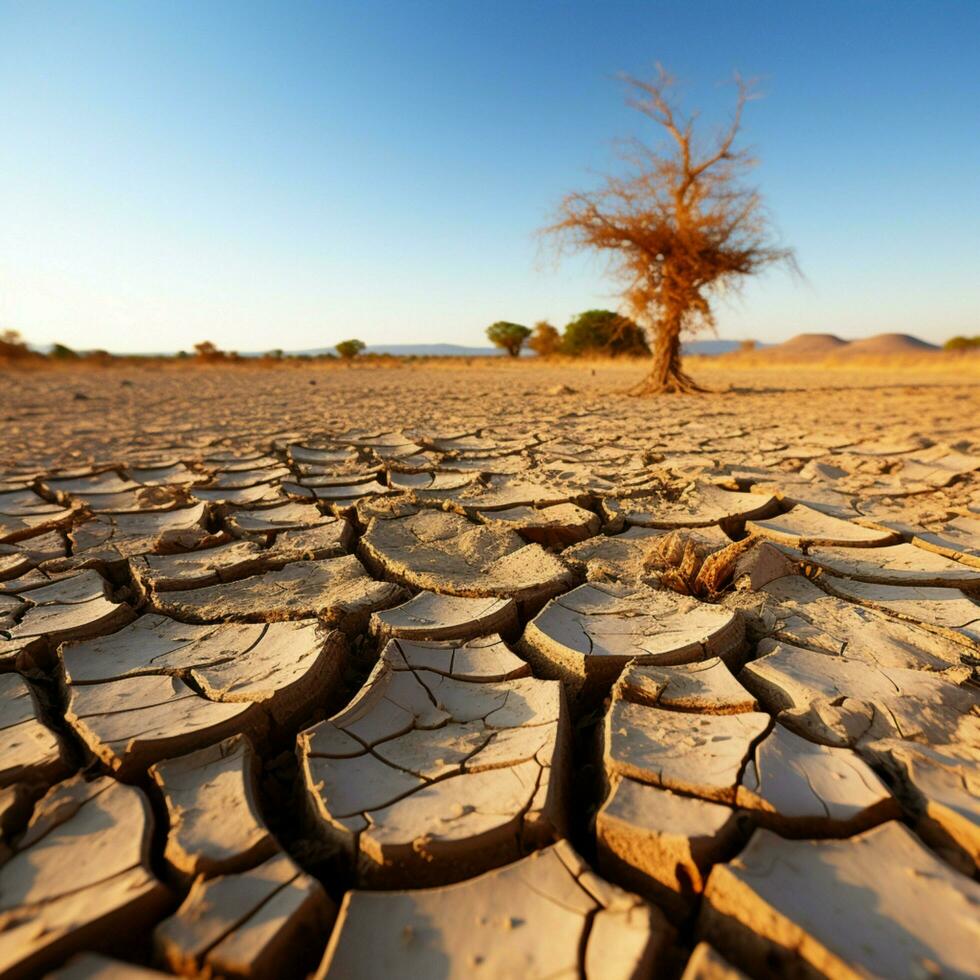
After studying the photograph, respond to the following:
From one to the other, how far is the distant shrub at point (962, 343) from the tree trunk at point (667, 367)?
2502 centimetres

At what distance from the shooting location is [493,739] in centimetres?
97

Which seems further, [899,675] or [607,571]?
[607,571]

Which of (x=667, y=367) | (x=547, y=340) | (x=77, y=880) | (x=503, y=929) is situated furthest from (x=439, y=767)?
(x=547, y=340)

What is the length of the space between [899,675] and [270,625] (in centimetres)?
134

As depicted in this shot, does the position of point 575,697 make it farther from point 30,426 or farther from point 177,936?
point 30,426

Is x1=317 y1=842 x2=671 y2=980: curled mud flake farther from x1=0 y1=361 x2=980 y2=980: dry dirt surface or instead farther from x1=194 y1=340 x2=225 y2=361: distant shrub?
x1=194 y1=340 x2=225 y2=361: distant shrub

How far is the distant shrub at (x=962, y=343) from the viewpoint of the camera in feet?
80.7

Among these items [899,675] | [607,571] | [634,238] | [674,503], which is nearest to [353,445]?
[674,503]

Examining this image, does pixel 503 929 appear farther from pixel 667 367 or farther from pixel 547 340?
pixel 547 340

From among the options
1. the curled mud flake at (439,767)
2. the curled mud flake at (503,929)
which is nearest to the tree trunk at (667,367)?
the curled mud flake at (439,767)

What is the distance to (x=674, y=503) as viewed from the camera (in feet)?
7.57

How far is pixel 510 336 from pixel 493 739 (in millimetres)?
31917

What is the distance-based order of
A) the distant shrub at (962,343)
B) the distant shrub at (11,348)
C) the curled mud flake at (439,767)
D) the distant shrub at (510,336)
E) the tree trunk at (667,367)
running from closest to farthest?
the curled mud flake at (439,767) < the tree trunk at (667,367) < the distant shrub at (11,348) < the distant shrub at (962,343) < the distant shrub at (510,336)

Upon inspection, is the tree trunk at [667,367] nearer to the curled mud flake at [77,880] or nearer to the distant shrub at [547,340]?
the curled mud flake at [77,880]
